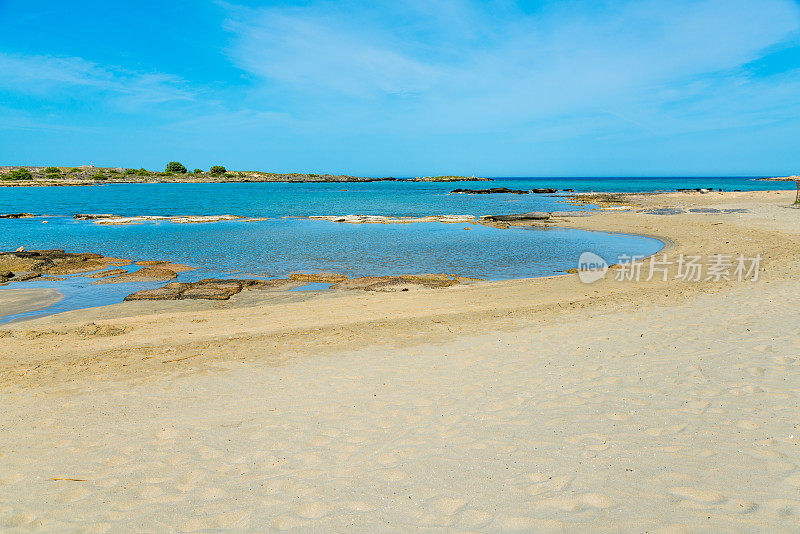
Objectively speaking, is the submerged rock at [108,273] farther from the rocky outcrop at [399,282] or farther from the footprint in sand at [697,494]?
the footprint in sand at [697,494]

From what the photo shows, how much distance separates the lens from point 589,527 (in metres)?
3.17

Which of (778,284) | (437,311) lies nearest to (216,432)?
(437,311)

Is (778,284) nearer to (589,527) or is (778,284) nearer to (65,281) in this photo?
(589,527)

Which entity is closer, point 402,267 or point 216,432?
point 216,432

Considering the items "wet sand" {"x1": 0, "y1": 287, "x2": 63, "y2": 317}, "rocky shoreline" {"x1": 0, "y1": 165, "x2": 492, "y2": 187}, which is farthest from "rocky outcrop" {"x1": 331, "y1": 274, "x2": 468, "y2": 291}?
"rocky shoreline" {"x1": 0, "y1": 165, "x2": 492, "y2": 187}

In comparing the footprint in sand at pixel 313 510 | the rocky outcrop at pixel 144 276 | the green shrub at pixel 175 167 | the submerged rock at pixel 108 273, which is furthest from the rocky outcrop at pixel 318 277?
the green shrub at pixel 175 167

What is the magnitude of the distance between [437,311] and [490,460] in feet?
22.4

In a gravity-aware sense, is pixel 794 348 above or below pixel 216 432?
above

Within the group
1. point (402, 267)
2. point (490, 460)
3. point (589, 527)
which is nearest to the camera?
point (589, 527)

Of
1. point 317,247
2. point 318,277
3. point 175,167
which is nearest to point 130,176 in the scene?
point 175,167
